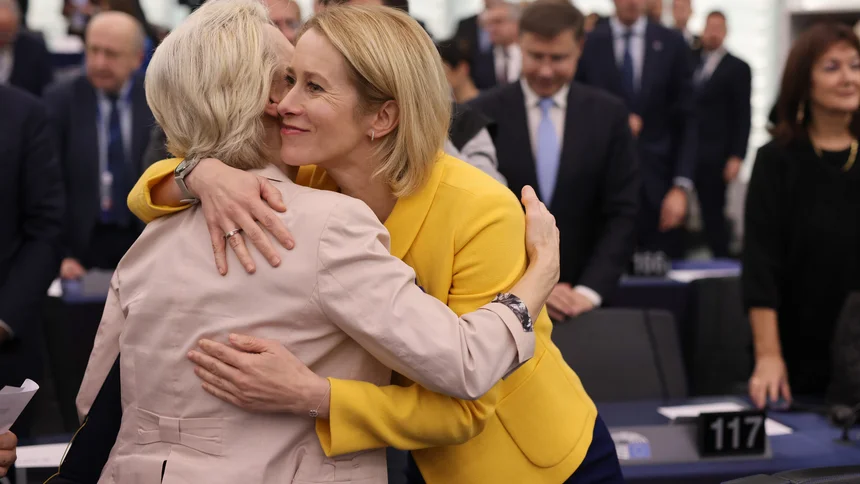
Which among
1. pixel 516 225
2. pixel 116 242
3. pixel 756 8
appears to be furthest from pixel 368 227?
pixel 756 8

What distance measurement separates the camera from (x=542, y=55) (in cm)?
345

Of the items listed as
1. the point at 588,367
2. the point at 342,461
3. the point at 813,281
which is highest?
the point at 342,461

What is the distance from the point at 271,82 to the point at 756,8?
10.4 m

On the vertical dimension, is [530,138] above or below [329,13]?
below

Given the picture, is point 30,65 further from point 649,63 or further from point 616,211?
point 616,211

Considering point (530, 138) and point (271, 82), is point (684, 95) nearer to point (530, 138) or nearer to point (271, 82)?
point (530, 138)

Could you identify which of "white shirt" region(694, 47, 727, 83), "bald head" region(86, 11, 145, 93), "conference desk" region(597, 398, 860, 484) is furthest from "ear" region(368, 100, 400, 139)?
"white shirt" region(694, 47, 727, 83)

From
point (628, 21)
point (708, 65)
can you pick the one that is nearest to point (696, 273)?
point (628, 21)

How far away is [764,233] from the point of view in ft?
9.86

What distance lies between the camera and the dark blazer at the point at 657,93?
19.3ft

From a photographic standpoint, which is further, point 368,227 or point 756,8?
point 756,8

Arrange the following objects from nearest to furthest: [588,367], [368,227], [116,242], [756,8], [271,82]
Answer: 1. [368,227]
2. [271,82]
3. [588,367]
4. [116,242]
5. [756,8]

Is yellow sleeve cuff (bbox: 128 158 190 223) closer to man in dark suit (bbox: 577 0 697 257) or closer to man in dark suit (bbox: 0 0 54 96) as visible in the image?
man in dark suit (bbox: 577 0 697 257)

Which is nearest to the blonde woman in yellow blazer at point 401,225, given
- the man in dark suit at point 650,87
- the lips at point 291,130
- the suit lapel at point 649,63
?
the lips at point 291,130
